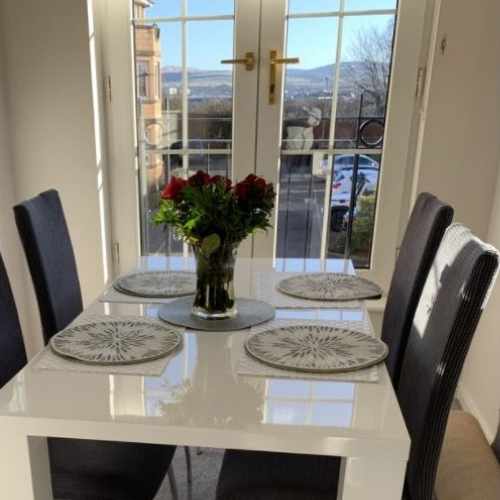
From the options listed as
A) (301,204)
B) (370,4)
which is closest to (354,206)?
(301,204)

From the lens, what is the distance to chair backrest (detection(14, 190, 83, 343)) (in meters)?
1.27

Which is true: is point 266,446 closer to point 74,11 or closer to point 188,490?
point 188,490

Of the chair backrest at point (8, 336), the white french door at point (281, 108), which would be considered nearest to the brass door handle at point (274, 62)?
the white french door at point (281, 108)

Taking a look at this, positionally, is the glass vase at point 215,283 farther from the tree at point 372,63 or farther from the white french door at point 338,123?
the tree at point 372,63

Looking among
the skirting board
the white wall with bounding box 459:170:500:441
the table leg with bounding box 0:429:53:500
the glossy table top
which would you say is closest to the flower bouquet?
the glossy table top

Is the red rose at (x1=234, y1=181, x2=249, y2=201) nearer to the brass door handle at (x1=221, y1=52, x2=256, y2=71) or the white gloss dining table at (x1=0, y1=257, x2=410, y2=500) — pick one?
the white gloss dining table at (x1=0, y1=257, x2=410, y2=500)

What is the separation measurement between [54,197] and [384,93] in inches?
57.2

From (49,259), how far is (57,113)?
1.07m

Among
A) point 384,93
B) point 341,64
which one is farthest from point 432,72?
point 341,64

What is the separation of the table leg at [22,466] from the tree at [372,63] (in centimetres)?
185

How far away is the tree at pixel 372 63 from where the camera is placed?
81.4 inches

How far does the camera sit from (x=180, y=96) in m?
2.20

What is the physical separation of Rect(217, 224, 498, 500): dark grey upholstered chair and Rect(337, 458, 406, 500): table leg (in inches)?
6.3

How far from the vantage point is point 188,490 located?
165 centimetres
